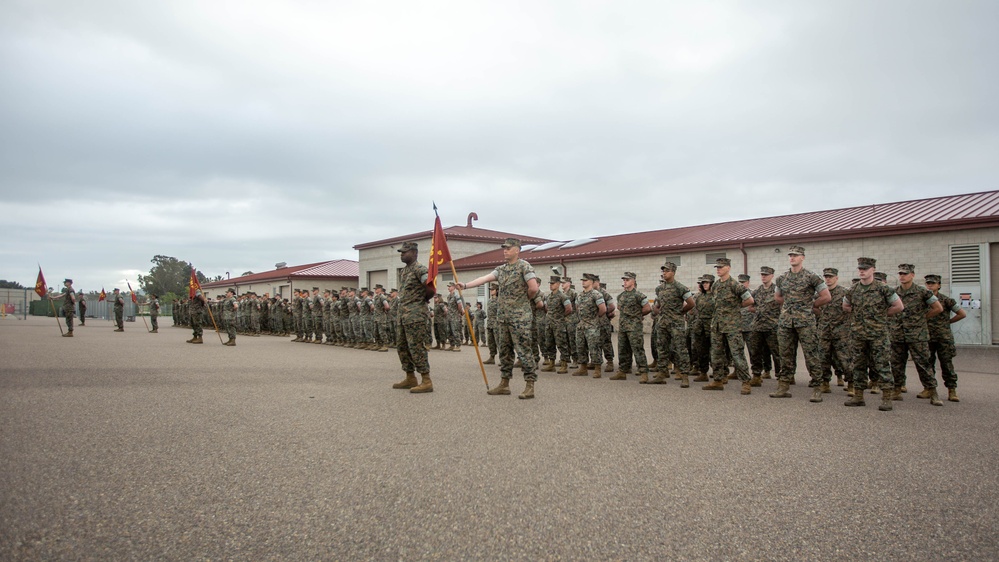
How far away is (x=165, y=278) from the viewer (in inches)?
4035

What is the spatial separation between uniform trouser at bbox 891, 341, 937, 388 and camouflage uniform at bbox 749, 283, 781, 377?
58.3 inches

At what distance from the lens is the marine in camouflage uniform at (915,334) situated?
757 cm

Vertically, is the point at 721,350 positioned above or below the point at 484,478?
above

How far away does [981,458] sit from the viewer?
4625 mm

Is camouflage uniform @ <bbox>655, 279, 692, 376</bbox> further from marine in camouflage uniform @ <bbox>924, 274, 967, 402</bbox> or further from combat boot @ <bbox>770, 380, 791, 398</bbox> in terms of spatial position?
marine in camouflage uniform @ <bbox>924, 274, 967, 402</bbox>

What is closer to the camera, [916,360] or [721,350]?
[916,360]

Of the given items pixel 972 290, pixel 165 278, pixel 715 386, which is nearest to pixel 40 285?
pixel 715 386

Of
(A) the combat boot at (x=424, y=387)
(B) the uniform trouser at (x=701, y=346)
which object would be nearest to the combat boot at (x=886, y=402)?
(B) the uniform trouser at (x=701, y=346)

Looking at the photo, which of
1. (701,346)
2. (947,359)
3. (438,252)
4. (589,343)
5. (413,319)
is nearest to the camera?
(947,359)

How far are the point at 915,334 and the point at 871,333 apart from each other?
0.83 meters

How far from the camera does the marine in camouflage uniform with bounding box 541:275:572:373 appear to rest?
11297mm

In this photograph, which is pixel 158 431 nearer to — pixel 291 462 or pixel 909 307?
pixel 291 462

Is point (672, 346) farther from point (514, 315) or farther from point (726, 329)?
point (514, 315)

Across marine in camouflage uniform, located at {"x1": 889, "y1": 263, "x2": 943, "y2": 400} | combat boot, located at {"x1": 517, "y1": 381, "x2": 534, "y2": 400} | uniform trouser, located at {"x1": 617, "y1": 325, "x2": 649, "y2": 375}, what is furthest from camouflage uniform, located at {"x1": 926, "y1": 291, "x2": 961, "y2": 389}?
combat boot, located at {"x1": 517, "y1": 381, "x2": 534, "y2": 400}
